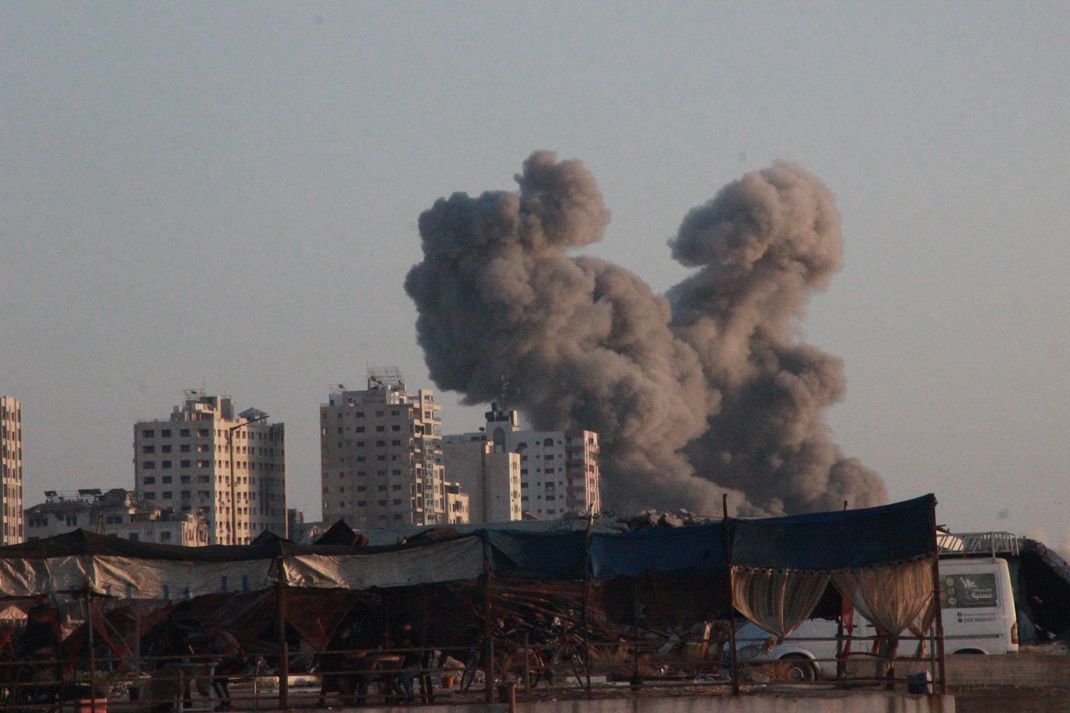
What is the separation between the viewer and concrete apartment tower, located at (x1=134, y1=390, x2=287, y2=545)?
128000 millimetres

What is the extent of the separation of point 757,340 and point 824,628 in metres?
96.7

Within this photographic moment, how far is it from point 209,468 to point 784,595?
362ft

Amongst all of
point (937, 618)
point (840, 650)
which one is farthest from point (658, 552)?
point (840, 650)

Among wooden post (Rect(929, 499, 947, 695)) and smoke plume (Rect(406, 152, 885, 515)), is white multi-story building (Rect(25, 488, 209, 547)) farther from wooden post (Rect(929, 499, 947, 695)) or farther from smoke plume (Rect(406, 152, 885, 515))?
wooden post (Rect(929, 499, 947, 695))

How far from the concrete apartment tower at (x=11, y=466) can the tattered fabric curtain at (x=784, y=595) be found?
95605mm

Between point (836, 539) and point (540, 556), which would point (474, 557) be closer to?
point (540, 556)

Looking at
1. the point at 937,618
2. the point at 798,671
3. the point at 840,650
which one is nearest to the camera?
the point at 937,618

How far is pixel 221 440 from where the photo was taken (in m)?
128

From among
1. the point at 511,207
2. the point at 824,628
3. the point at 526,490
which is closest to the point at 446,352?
the point at 511,207

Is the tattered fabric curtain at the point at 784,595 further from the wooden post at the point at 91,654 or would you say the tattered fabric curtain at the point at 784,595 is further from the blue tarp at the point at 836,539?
the wooden post at the point at 91,654

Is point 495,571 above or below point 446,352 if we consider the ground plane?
below

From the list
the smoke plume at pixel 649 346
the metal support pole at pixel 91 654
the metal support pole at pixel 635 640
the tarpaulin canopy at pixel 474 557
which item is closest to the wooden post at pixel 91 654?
the metal support pole at pixel 91 654

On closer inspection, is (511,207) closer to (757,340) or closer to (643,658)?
(757,340)

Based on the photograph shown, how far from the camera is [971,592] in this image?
25281 millimetres
